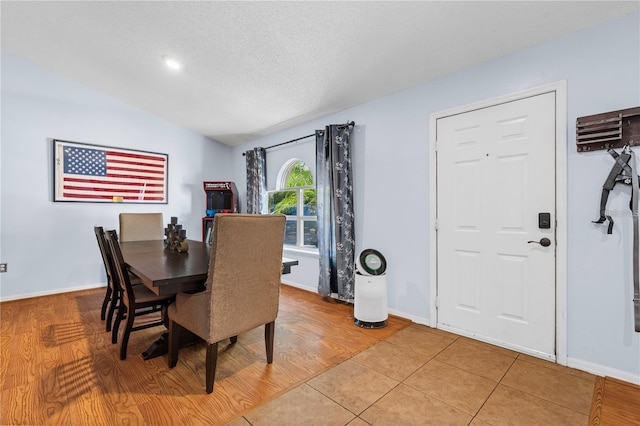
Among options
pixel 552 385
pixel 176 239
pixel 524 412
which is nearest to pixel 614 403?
pixel 552 385

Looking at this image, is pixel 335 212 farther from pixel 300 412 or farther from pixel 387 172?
pixel 300 412

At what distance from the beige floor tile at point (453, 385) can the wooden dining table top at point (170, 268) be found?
4.11 ft

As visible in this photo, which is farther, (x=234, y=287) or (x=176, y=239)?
(x=176, y=239)

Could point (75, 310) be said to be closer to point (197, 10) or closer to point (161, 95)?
point (161, 95)

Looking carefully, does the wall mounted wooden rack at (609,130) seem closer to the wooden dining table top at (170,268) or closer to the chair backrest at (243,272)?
the chair backrest at (243,272)

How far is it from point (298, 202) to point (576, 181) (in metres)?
3.29

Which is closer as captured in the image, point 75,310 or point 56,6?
point 56,6

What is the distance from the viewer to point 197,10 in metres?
2.38

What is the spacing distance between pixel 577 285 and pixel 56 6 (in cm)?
496

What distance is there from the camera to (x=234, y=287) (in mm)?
1811

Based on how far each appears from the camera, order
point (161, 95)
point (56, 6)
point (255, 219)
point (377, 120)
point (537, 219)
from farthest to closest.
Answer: point (161, 95) < point (377, 120) < point (56, 6) < point (537, 219) < point (255, 219)

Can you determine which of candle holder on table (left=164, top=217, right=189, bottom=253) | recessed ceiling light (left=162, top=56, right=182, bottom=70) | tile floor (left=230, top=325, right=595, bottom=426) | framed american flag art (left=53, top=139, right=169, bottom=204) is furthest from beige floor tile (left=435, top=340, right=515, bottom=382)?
framed american flag art (left=53, top=139, right=169, bottom=204)

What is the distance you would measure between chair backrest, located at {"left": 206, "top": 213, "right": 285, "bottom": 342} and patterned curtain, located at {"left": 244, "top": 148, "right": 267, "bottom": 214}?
2.85 m

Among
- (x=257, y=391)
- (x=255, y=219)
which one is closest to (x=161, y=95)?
(x=255, y=219)
